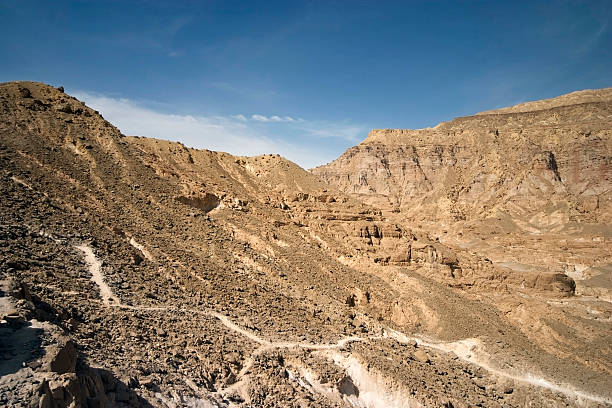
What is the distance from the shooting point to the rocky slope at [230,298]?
12047 millimetres

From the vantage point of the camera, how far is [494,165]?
9981cm

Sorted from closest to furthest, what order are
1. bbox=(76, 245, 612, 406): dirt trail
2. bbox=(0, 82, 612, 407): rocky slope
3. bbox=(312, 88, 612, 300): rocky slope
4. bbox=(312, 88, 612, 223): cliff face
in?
bbox=(0, 82, 612, 407): rocky slope, bbox=(76, 245, 612, 406): dirt trail, bbox=(312, 88, 612, 300): rocky slope, bbox=(312, 88, 612, 223): cliff face

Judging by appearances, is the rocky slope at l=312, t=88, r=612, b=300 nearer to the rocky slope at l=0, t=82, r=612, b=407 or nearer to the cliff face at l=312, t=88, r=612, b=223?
the cliff face at l=312, t=88, r=612, b=223

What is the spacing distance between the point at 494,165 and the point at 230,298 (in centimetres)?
9324

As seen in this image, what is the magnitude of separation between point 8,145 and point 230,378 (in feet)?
61.6

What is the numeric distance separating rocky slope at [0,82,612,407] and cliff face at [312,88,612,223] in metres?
53.7

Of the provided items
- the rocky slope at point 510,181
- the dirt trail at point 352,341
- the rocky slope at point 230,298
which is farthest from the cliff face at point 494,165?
the dirt trail at point 352,341

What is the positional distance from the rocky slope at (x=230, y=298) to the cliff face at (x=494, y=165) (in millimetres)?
53703

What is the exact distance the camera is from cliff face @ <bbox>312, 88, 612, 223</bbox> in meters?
87.0

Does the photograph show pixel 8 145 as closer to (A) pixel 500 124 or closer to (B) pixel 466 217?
(B) pixel 466 217

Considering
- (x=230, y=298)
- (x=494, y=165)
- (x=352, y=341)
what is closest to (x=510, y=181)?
(x=494, y=165)

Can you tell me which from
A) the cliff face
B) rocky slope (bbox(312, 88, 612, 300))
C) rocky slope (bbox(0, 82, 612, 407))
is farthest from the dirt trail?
the cliff face

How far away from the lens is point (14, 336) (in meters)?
9.23

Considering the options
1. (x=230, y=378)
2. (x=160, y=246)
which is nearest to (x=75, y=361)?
(x=230, y=378)
